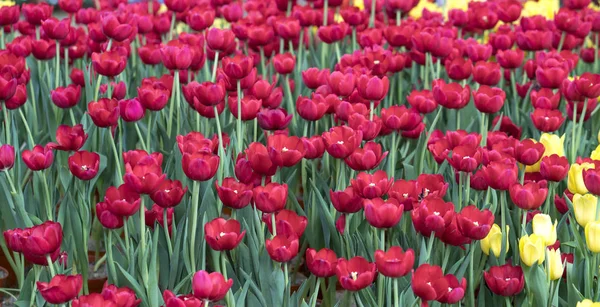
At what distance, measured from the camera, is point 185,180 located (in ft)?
7.16

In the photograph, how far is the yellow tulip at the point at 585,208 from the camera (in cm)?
176

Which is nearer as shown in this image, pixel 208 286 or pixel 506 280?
pixel 208 286

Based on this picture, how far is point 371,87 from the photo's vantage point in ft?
7.47

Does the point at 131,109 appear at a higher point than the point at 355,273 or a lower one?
higher

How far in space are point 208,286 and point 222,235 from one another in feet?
0.64

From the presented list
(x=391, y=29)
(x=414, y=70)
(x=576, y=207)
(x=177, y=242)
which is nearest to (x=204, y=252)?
(x=177, y=242)

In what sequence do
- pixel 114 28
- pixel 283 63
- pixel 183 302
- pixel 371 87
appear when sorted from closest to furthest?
pixel 183 302 < pixel 371 87 < pixel 114 28 < pixel 283 63

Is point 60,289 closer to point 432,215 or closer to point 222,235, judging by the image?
point 222,235

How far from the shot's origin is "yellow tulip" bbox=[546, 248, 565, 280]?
5.51ft

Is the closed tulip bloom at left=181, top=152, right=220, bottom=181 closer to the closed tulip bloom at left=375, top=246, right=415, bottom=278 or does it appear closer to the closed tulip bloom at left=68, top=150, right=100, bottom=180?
the closed tulip bloom at left=68, top=150, right=100, bottom=180

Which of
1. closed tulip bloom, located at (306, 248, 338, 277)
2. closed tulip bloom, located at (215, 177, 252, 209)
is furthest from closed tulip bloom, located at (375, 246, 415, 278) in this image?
closed tulip bloom, located at (215, 177, 252, 209)

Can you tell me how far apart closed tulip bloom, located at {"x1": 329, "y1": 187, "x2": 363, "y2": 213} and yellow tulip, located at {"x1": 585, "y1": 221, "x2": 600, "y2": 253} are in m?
0.48

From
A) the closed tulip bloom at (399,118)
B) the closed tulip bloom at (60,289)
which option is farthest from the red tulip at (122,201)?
the closed tulip bloom at (399,118)

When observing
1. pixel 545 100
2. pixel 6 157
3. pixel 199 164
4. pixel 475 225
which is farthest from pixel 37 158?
pixel 545 100
